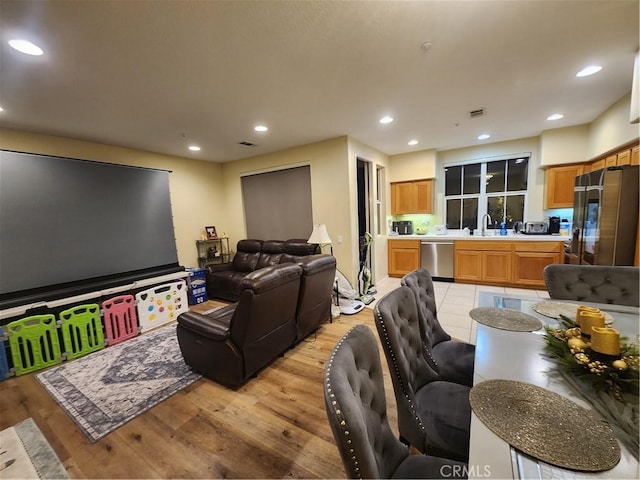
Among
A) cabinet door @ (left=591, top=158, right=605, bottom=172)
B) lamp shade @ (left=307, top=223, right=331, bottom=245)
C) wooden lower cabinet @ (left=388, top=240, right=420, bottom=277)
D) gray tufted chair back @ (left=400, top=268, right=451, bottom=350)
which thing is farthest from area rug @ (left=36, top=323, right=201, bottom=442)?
cabinet door @ (left=591, top=158, right=605, bottom=172)

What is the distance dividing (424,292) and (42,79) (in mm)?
3557

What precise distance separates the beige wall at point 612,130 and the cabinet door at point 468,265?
7.28 ft

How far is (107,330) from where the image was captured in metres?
3.23

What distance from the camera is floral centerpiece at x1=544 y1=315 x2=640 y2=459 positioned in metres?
0.85

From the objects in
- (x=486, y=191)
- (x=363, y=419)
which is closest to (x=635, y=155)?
(x=486, y=191)

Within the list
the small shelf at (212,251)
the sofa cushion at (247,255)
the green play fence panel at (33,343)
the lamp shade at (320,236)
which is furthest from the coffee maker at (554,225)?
the green play fence panel at (33,343)

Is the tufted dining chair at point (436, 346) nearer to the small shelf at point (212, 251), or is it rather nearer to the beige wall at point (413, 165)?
the beige wall at point (413, 165)

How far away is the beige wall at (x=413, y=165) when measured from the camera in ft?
17.7

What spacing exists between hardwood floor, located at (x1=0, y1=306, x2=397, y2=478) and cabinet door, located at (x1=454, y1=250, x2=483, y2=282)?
3.53 meters

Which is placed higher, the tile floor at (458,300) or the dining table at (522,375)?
the dining table at (522,375)

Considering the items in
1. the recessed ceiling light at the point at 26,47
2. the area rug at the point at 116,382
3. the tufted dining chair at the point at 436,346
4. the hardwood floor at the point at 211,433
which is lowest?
the hardwood floor at the point at 211,433

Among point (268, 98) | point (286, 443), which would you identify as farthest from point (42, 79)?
point (286, 443)

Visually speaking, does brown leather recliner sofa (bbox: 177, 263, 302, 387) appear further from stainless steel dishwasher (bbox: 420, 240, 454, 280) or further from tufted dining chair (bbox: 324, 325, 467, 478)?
stainless steel dishwasher (bbox: 420, 240, 454, 280)

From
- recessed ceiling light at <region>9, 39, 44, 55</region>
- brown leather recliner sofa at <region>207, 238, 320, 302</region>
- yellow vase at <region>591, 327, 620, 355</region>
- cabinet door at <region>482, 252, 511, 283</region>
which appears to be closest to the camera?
yellow vase at <region>591, 327, 620, 355</region>
